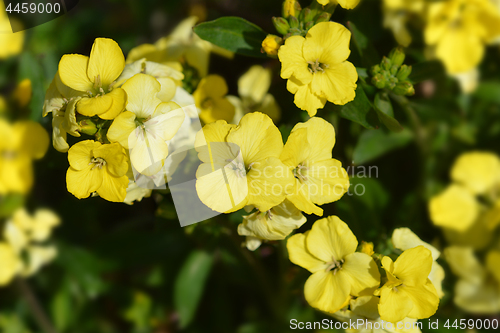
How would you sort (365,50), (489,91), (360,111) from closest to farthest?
(360,111)
(365,50)
(489,91)

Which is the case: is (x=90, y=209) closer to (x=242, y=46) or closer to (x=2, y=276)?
(x=2, y=276)

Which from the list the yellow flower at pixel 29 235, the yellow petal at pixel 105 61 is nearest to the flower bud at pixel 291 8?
the yellow petal at pixel 105 61

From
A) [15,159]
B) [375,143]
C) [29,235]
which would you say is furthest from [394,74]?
[29,235]

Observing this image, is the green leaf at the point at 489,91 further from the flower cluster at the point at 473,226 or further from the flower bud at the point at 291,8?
the flower bud at the point at 291,8

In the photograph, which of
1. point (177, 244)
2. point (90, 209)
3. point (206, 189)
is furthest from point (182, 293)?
point (206, 189)

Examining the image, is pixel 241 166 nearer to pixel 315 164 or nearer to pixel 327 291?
pixel 315 164

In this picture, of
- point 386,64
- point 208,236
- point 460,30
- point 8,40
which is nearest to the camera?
point 386,64

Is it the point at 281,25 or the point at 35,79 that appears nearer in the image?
the point at 281,25

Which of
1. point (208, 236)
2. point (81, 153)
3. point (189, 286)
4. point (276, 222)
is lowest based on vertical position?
point (189, 286)
